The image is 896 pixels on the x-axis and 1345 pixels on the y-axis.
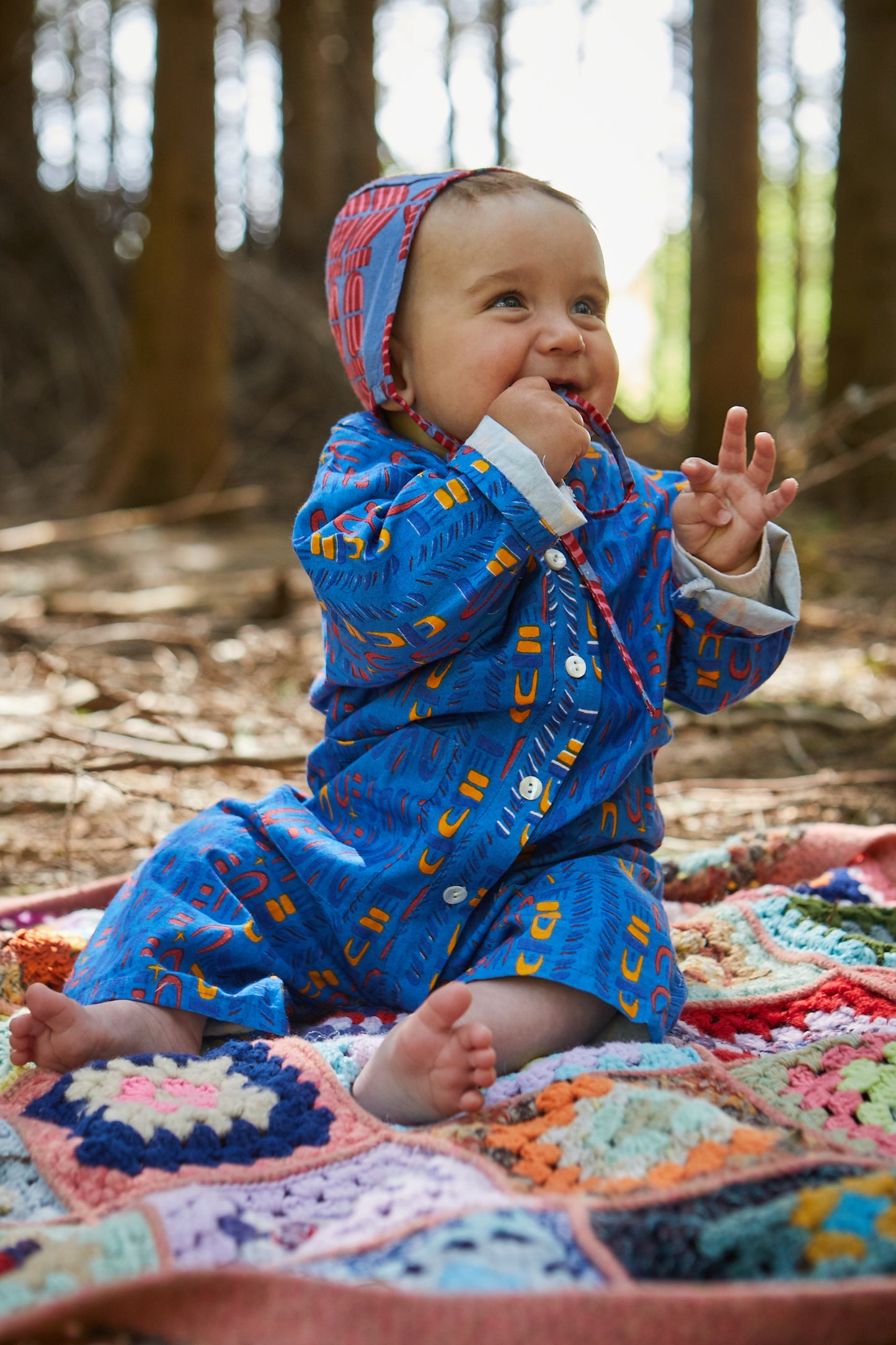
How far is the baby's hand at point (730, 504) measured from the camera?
Result: 1443 mm

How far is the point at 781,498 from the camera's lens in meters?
1.44

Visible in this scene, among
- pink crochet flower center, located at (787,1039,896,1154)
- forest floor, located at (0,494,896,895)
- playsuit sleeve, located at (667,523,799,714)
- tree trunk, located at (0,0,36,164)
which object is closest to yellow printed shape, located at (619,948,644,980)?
pink crochet flower center, located at (787,1039,896,1154)

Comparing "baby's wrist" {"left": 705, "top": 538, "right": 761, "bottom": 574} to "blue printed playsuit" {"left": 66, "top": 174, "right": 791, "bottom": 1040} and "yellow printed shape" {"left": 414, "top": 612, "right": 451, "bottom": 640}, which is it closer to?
"blue printed playsuit" {"left": 66, "top": 174, "right": 791, "bottom": 1040}

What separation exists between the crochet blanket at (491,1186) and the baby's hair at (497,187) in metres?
0.98

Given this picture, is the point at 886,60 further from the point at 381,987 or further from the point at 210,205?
the point at 381,987

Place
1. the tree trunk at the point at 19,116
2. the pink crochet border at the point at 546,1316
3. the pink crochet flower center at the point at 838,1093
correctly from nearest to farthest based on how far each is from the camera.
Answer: the pink crochet border at the point at 546,1316 → the pink crochet flower center at the point at 838,1093 → the tree trunk at the point at 19,116

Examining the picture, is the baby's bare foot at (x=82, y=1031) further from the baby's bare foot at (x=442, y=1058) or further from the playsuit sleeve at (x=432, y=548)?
the playsuit sleeve at (x=432, y=548)

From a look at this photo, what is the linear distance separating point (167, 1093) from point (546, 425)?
31.4 inches

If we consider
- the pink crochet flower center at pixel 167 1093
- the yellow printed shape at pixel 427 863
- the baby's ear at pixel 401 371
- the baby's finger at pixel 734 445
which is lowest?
the pink crochet flower center at pixel 167 1093

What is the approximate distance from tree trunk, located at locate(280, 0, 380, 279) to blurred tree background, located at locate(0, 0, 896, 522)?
0.06 feet

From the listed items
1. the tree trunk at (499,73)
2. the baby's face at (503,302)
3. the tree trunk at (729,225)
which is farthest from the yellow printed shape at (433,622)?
the tree trunk at (499,73)

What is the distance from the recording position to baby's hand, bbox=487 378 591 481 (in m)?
1.34

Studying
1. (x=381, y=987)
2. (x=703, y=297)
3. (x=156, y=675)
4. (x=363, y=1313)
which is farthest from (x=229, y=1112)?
(x=703, y=297)

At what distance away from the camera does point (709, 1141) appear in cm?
100
